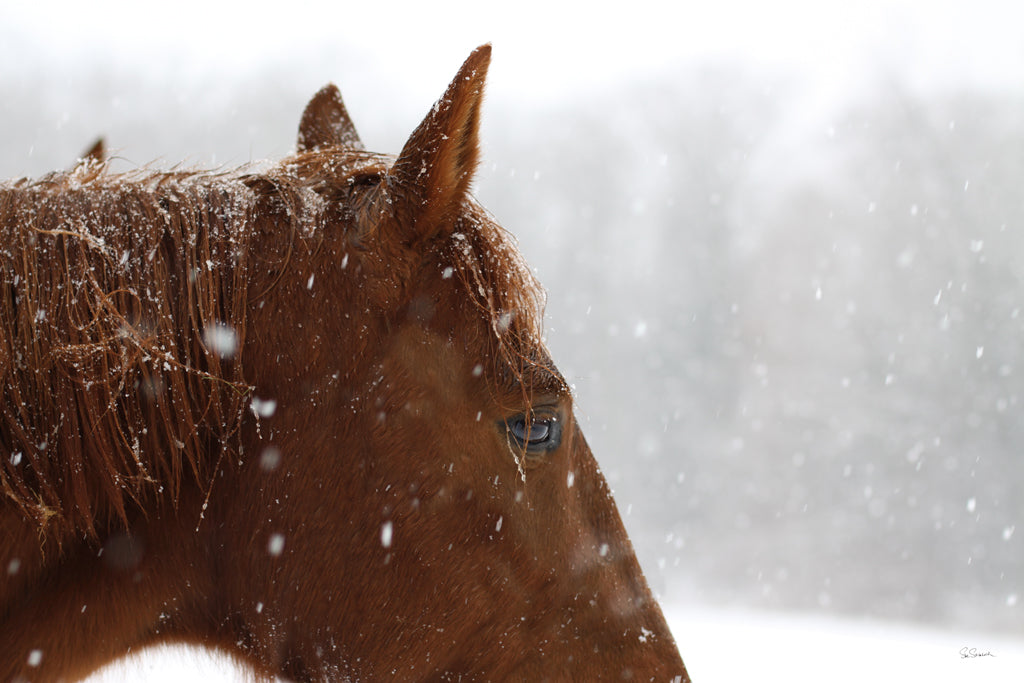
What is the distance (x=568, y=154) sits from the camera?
51.9 ft

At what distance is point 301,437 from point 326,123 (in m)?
0.96

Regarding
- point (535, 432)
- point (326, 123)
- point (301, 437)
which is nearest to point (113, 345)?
point (301, 437)

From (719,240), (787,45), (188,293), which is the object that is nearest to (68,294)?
(188,293)

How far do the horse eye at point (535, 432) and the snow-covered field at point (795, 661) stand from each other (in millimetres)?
659

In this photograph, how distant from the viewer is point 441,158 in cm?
109

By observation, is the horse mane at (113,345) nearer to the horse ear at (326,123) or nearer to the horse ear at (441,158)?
the horse ear at (441,158)

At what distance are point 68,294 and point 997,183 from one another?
12552 millimetres

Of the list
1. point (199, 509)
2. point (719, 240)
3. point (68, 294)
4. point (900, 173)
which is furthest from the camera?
point (719, 240)

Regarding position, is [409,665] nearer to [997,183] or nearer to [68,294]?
[68,294]

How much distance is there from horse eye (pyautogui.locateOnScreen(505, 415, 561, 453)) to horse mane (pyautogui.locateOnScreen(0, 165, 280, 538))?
0.45 meters

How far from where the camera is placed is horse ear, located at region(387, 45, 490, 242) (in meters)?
1.06

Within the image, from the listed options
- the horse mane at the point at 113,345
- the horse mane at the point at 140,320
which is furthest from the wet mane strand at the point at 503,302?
the horse mane at the point at 113,345

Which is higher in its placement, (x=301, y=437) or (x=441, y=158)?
(x=441, y=158)

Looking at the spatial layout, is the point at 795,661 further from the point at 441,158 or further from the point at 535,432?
the point at 441,158
